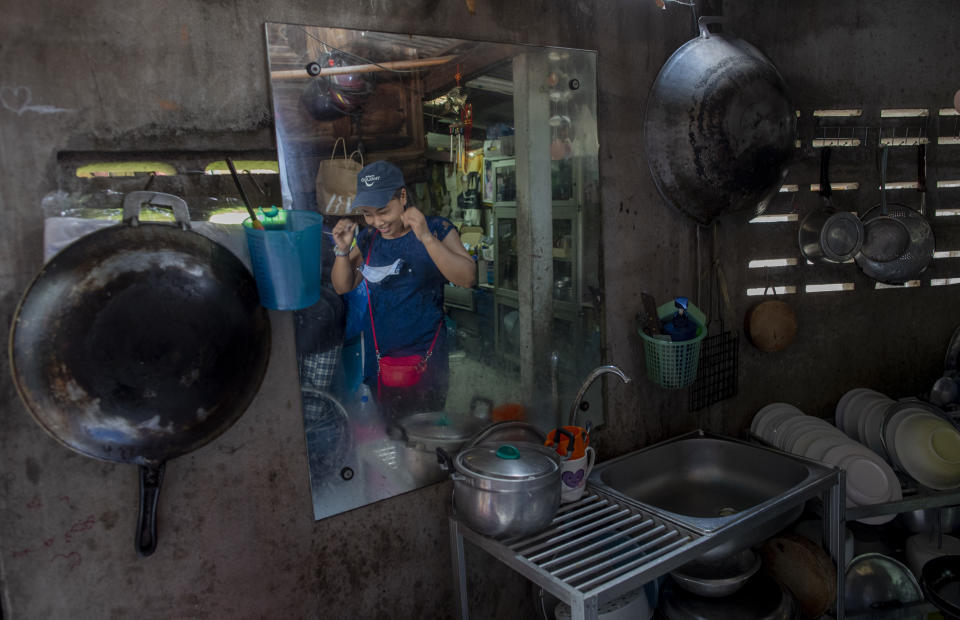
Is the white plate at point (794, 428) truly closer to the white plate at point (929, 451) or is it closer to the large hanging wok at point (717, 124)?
the white plate at point (929, 451)

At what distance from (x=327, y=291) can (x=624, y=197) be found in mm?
1209

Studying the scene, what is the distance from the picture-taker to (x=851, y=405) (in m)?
2.73

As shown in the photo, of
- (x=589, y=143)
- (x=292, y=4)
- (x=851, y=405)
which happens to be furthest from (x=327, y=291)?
(x=851, y=405)

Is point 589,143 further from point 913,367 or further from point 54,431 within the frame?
point 913,367

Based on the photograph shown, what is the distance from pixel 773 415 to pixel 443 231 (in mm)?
1817

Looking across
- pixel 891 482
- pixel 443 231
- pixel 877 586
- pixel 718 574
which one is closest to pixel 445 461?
pixel 443 231

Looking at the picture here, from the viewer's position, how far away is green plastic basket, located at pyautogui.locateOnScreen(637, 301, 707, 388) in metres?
2.14

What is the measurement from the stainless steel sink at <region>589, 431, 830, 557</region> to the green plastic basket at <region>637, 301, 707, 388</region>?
0.30m

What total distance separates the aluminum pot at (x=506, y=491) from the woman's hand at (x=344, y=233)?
67cm

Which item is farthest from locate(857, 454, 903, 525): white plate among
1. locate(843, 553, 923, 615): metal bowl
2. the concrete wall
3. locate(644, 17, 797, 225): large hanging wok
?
locate(644, 17, 797, 225): large hanging wok

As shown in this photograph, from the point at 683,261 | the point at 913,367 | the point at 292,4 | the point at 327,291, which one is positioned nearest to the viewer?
the point at 292,4

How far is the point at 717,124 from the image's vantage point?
2131 millimetres

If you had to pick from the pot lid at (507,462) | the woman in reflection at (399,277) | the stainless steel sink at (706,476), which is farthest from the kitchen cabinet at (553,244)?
the stainless steel sink at (706,476)

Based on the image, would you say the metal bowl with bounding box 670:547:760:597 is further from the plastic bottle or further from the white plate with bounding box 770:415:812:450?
the plastic bottle
